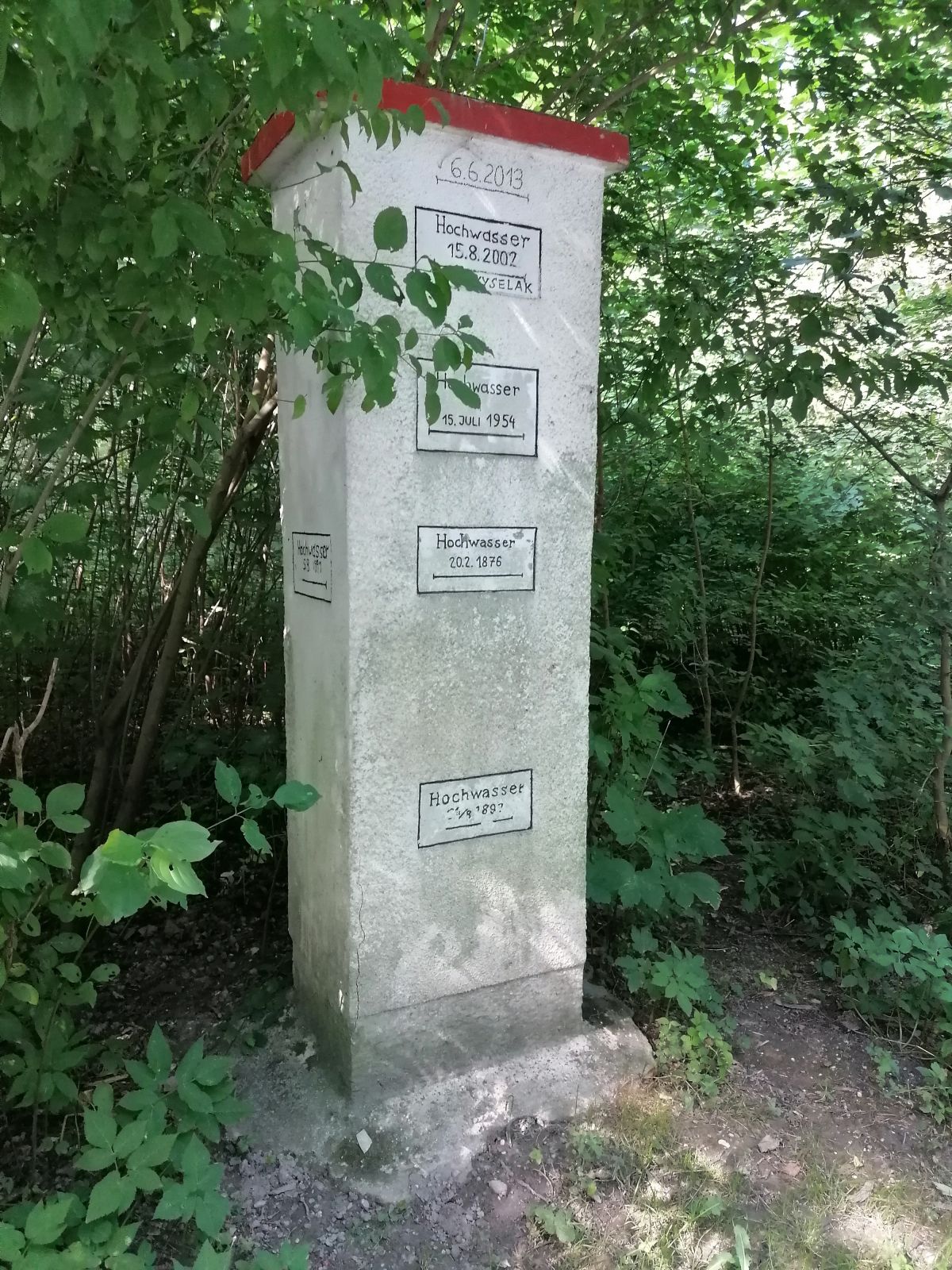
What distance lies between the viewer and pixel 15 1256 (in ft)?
4.79

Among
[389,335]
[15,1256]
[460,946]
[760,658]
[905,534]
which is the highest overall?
[389,335]

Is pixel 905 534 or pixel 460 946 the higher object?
pixel 905 534

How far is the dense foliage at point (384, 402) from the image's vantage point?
57.3 inches

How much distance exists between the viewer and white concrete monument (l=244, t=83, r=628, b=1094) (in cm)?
190

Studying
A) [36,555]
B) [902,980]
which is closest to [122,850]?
[36,555]

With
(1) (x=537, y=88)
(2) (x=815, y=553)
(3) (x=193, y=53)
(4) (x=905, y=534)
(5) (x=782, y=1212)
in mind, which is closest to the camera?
(3) (x=193, y=53)

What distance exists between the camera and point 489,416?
1997 mm

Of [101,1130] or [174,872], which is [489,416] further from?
[101,1130]

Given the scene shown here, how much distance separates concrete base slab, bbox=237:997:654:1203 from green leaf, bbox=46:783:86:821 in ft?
3.13

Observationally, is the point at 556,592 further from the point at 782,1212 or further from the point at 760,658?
the point at 760,658

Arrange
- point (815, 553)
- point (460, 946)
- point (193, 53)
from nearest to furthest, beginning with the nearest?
point (193, 53), point (460, 946), point (815, 553)

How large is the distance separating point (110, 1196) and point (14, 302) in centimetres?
159

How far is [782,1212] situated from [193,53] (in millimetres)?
2655

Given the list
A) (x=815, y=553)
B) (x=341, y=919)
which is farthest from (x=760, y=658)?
(x=341, y=919)
